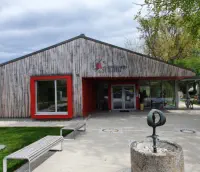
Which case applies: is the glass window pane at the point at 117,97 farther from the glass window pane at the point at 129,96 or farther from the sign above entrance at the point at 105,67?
the sign above entrance at the point at 105,67

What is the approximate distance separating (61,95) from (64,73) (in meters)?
1.49

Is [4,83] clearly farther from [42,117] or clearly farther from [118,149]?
[118,149]

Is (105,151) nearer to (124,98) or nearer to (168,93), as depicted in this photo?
(124,98)

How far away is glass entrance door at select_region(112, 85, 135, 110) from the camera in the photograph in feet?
62.0

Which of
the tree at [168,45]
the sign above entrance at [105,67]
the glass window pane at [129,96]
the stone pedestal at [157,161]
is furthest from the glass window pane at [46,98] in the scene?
the tree at [168,45]

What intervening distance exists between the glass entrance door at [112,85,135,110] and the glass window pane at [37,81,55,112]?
651cm

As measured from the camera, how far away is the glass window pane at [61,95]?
14.1 m

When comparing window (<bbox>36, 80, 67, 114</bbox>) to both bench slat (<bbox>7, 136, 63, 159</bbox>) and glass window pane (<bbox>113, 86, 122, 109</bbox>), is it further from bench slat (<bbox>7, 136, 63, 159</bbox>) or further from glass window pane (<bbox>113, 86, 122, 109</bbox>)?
bench slat (<bbox>7, 136, 63, 159</bbox>)

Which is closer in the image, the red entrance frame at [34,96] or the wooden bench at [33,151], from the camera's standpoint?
the wooden bench at [33,151]

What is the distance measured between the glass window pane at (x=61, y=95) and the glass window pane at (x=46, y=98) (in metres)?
0.34

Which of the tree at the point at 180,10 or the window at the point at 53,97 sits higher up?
the tree at the point at 180,10

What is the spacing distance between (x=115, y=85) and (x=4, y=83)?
902cm

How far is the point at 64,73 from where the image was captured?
14.4 m

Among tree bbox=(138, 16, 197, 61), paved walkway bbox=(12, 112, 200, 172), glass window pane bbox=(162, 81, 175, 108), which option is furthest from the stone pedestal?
tree bbox=(138, 16, 197, 61)
